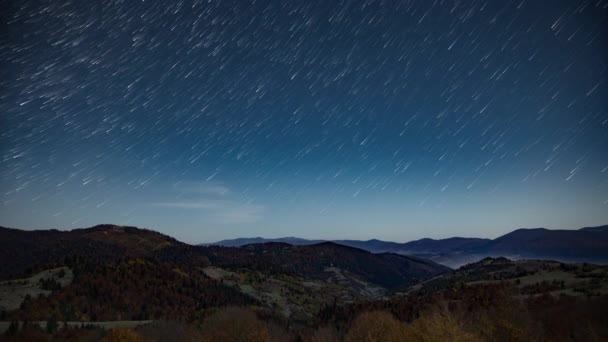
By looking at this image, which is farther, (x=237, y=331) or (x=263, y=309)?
(x=263, y=309)

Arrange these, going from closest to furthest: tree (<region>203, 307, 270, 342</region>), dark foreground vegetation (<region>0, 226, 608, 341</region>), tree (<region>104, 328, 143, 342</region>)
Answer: dark foreground vegetation (<region>0, 226, 608, 341</region>), tree (<region>104, 328, 143, 342</region>), tree (<region>203, 307, 270, 342</region>)

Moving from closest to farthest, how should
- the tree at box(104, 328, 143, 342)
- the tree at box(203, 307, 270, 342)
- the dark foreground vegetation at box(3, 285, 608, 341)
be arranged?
1. the dark foreground vegetation at box(3, 285, 608, 341)
2. the tree at box(104, 328, 143, 342)
3. the tree at box(203, 307, 270, 342)

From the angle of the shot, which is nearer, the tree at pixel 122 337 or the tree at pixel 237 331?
the tree at pixel 122 337

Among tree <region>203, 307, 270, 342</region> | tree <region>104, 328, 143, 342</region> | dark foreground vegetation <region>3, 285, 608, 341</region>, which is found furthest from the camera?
tree <region>203, 307, 270, 342</region>

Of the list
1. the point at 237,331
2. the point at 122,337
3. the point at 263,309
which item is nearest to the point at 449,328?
the point at 237,331

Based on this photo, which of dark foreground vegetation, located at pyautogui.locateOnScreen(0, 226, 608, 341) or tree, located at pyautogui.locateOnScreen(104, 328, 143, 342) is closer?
dark foreground vegetation, located at pyautogui.locateOnScreen(0, 226, 608, 341)

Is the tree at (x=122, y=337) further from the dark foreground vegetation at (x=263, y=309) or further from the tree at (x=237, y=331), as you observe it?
the tree at (x=237, y=331)

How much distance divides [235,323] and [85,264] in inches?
4299

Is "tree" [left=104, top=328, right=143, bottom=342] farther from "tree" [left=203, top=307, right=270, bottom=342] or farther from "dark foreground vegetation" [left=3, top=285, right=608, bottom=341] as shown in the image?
"tree" [left=203, top=307, right=270, bottom=342]

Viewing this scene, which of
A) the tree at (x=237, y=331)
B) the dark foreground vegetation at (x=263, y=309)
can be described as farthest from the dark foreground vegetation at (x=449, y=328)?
the dark foreground vegetation at (x=263, y=309)

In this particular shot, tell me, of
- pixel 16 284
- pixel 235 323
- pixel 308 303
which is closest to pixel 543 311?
pixel 235 323

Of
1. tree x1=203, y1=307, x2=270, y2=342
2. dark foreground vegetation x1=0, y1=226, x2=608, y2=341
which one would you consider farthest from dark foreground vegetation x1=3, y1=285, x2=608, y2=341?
dark foreground vegetation x1=0, y1=226, x2=608, y2=341

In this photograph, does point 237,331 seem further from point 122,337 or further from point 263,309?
point 263,309

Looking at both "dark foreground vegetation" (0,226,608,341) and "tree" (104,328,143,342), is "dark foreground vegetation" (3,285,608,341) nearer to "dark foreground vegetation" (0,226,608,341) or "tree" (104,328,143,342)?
"tree" (104,328,143,342)
